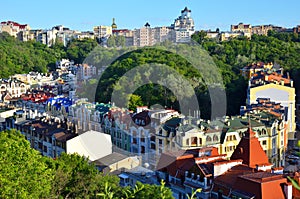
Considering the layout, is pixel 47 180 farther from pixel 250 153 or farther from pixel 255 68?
pixel 255 68

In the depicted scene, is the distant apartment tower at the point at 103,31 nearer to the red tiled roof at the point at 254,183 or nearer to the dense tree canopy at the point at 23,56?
the dense tree canopy at the point at 23,56

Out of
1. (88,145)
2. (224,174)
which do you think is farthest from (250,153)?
(88,145)

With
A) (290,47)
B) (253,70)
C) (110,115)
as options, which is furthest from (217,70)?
(110,115)

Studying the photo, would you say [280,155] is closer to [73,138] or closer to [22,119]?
[73,138]

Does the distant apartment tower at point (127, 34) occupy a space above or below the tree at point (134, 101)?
above

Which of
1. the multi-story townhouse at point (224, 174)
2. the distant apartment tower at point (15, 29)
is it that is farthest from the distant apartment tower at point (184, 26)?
the multi-story townhouse at point (224, 174)

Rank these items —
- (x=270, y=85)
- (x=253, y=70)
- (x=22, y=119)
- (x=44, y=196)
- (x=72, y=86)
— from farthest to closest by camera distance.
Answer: (x=72, y=86), (x=253, y=70), (x=270, y=85), (x=22, y=119), (x=44, y=196)
